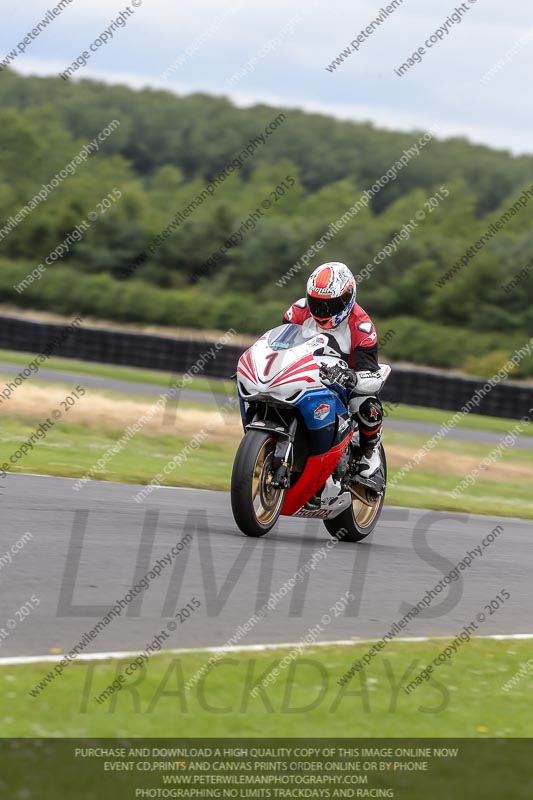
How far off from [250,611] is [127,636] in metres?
0.97

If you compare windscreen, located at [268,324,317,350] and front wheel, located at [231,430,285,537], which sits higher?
windscreen, located at [268,324,317,350]

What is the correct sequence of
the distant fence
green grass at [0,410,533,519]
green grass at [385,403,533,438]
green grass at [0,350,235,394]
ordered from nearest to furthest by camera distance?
green grass at [0,410,533,519] < green grass at [385,403,533,438] < green grass at [0,350,235,394] < the distant fence

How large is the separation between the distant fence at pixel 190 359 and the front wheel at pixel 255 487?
1973 centimetres

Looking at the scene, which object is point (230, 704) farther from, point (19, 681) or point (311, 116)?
point (311, 116)

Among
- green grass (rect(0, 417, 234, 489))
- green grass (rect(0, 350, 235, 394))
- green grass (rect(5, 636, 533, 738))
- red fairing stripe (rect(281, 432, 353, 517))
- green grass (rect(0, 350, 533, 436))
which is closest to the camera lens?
green grass (rect(5, 636, 533, 738))

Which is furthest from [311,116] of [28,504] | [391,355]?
[28,504]

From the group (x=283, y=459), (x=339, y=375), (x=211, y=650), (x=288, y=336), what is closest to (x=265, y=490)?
(x=283, y=459)

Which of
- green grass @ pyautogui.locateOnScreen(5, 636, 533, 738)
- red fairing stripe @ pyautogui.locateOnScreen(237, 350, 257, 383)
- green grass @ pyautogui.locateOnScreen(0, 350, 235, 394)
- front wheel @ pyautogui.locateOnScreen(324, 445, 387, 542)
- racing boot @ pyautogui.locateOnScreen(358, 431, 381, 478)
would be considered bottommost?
green grass @ pyautogui.locateOnScreen(0, 350, 235, 394)

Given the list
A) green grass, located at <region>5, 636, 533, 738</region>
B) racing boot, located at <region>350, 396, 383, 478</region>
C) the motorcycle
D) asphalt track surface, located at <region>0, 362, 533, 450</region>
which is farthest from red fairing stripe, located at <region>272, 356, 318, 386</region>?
asphalt track surface, located at <region>0, 362, 533, 450</region>

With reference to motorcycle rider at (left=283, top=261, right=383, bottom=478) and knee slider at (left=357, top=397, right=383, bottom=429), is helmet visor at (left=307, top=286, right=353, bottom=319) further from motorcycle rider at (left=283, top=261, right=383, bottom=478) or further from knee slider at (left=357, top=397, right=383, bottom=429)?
knee slider at (left=357, top=397, right=383, bottom=429)

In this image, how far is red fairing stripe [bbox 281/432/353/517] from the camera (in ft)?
29.0

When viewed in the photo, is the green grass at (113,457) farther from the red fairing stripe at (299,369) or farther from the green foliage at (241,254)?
the green foliage at (241,254)

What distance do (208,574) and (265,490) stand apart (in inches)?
52.9

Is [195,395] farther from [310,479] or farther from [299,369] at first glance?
[299,369]
